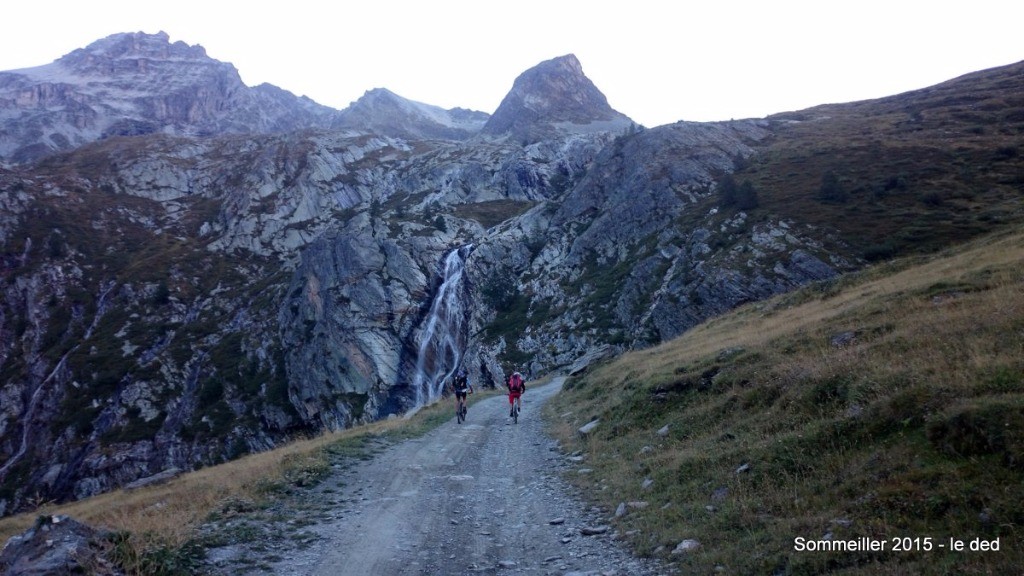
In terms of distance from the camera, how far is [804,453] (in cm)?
884

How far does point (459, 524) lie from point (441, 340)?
62439 millimetres

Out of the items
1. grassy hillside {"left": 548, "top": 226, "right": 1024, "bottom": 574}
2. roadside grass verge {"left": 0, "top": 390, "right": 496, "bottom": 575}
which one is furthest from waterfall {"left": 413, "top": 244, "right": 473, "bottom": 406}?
grassy hillside {"left": 548, "top": 226, "right": 1024, "bottom": 574}

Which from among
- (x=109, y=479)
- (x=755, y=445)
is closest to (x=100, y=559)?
(x=755, y=445)

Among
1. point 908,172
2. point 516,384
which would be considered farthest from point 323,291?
point 908,172

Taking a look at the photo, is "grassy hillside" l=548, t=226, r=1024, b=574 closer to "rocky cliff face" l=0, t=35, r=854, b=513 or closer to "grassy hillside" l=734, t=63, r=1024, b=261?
"rocky cliff face" l=0, t=35, r=854, b=513

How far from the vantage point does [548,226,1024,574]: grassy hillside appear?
5.97 metres

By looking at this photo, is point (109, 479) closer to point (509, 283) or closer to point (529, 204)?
point (509, 283)

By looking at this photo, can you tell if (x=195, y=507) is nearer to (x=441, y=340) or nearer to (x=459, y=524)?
(x=459, y=524)

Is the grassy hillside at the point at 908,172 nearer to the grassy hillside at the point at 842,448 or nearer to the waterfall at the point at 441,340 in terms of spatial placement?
the grassy hillside at the point at 842,448

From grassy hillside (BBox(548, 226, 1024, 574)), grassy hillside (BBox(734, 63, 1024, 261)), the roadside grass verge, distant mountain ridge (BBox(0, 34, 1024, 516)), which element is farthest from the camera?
distant mountain ridge (BBox(0, 34, 1024, 516))

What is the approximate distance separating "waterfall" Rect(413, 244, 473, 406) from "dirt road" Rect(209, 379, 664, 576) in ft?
160

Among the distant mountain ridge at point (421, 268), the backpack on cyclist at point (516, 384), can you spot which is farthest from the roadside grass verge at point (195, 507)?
the distant mountain ridge at point (421, 268)

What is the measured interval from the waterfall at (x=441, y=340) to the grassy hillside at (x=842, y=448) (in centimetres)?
5180

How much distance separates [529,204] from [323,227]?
48.7 metres
